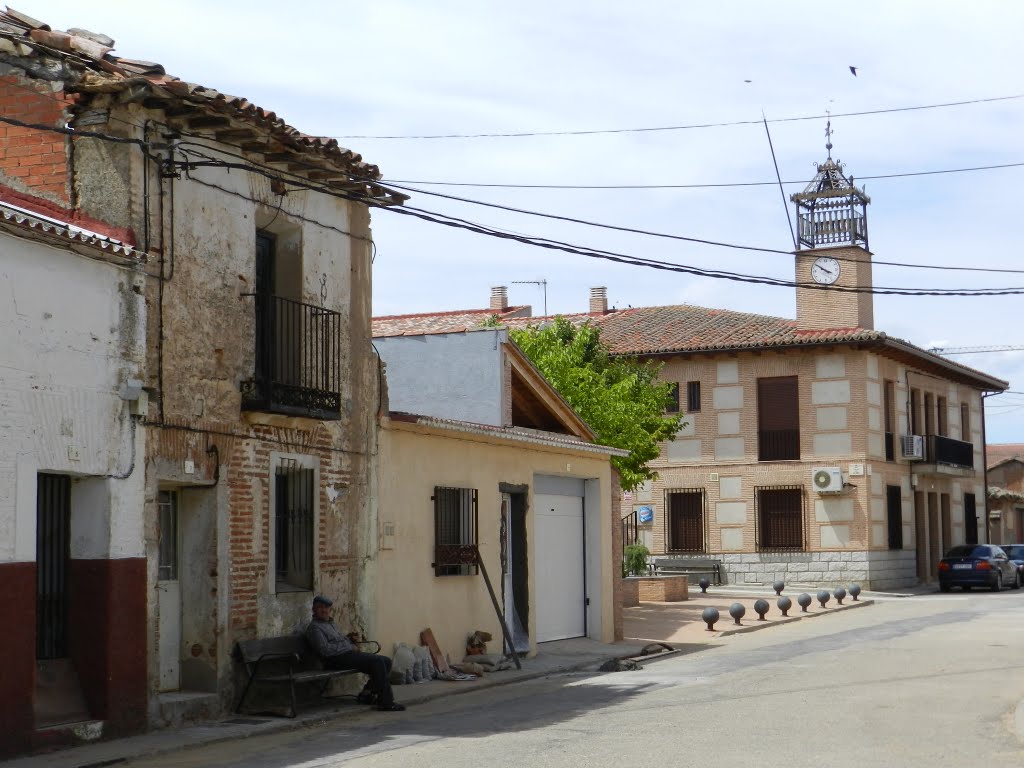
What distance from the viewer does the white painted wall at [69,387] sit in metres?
10.9

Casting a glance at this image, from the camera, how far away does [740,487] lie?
130ft

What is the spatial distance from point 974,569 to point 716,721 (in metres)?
27.9

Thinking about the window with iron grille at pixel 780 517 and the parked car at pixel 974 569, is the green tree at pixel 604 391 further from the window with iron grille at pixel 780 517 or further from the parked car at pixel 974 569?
the parked car at pixel 974 569

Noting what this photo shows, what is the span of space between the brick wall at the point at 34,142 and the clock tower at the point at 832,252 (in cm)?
2876

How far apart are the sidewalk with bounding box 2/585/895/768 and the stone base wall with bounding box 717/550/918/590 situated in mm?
1873

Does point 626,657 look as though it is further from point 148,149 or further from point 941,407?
point 941,407

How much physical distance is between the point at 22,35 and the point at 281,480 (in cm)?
511

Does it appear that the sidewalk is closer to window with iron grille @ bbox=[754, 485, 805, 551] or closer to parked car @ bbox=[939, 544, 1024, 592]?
window with iron grille @ bbox=[754, 485, 805, 551]

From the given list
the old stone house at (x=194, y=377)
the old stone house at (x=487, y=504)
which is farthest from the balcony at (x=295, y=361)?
the old stone house at (x=487, y=504)

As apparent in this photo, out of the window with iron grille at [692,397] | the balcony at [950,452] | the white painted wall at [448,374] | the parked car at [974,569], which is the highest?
the window with iron grille at [692,397]

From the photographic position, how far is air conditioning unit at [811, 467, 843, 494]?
124 feet

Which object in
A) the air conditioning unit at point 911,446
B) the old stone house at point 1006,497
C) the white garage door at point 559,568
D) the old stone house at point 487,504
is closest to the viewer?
the old stone house at point 487,504

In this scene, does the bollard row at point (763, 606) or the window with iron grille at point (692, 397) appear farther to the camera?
the window with iron grille at point (692, 397)

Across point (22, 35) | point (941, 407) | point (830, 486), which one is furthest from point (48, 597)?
point (941, 407)
